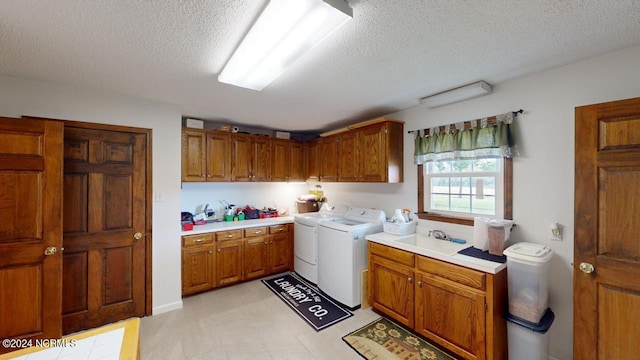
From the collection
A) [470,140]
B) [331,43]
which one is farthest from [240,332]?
[470,140]

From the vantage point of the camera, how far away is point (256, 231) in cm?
358

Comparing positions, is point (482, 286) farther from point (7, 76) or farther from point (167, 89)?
point (7, 76)

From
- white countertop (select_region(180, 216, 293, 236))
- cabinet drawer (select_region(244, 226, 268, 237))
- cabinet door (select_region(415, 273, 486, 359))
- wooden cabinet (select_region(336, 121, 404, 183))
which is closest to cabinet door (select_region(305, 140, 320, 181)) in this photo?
wooden cabinet (select_region(336, 121, 404, 183))

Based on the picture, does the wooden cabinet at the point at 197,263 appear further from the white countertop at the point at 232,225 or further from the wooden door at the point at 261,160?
the wooden door at the point at 261,160

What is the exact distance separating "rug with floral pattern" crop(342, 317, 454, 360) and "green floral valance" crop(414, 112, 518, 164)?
182 cm

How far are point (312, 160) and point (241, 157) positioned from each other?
1.20 m

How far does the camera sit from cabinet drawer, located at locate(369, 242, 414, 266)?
7.79 feet

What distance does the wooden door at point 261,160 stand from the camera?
3.85 m

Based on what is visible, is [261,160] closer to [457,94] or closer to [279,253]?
[279,253]

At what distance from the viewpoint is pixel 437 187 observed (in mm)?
2807

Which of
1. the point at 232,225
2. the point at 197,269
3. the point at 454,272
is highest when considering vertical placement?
the point at 232,225

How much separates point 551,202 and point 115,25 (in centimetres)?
330

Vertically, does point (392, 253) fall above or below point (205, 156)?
below

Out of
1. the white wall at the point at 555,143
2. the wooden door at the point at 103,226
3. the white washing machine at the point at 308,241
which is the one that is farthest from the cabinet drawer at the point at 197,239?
the white wall at the point at 555,143
